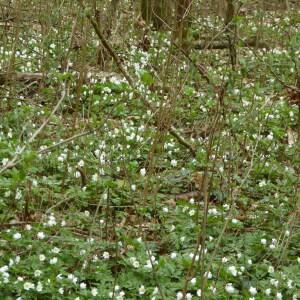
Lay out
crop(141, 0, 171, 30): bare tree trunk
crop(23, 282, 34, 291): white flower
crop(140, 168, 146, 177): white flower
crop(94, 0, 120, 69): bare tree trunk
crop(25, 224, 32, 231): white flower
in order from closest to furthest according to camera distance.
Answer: crop(23, 282, 34, 291): white flower, crop(25, 224, 32, 231): white flower, crop(140, 168, 146, 177): white flower, crop(94, 0, 120, 69): bare tree trunk, crop(141, 0, 171, 30): bare tree trunk

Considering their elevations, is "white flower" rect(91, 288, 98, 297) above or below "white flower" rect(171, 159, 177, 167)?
below

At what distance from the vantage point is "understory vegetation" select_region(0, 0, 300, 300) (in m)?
4.30

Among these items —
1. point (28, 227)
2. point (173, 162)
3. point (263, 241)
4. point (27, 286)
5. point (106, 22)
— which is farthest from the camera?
point (106, 22)

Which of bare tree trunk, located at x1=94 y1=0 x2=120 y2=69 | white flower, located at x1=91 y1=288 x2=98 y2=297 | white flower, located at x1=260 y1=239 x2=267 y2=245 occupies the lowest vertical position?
white flower, located at x1=91 y1=288 x2=98 y2=297

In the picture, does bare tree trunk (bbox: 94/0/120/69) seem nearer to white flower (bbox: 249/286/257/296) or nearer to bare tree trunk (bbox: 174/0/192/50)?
bare tree trunk (bbox: 174/0/192/50)

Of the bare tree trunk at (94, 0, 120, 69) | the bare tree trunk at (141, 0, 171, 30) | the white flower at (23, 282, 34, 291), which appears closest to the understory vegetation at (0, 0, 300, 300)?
the white flower at (23, 282, 34, 291)

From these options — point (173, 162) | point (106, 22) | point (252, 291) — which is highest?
point (106, 22)

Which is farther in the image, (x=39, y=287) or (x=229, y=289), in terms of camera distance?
(x=229, y=289)

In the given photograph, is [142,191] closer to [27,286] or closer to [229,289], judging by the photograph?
[229,289]

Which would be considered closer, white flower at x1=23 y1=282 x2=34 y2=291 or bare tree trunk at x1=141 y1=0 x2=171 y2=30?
white flower at x1=23 y1=282 x2=34 y2=291

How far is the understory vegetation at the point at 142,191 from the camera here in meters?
4.30

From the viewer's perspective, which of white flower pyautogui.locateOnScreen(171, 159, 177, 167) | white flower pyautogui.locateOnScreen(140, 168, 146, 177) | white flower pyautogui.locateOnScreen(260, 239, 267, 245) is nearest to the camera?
white flower pyautogui.locateOnScreen(260, 239, 267, 245)

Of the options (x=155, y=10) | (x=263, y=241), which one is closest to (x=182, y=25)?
(x=263, y=241)

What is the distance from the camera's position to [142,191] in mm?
5793
